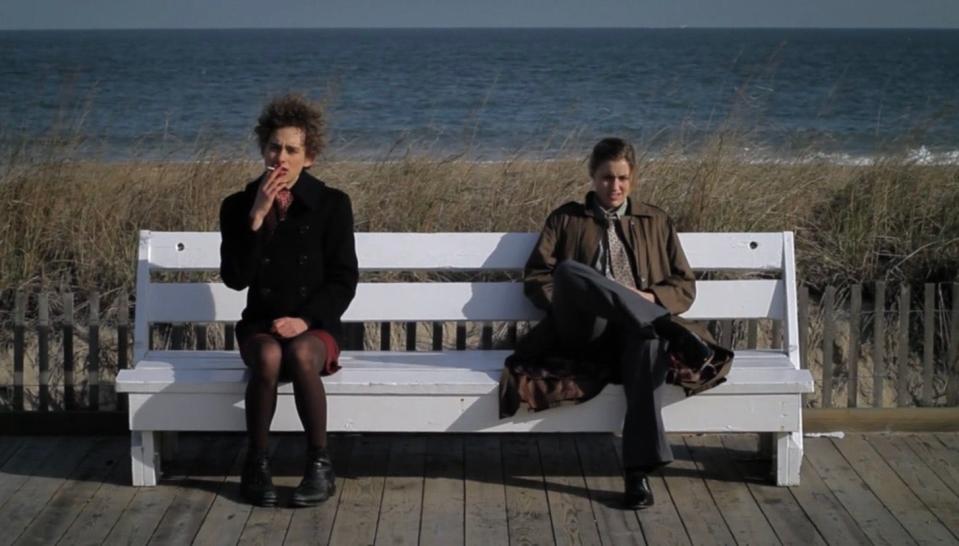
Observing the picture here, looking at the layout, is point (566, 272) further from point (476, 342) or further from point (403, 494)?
point (476, 342)

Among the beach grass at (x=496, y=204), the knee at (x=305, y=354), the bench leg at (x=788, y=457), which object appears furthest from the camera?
the beach grass at (x=496, y=204)

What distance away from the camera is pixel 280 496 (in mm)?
4375

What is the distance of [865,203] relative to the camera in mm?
7062

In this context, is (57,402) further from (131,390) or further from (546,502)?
(546,502)

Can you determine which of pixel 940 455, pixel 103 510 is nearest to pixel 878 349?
pixel 940 455

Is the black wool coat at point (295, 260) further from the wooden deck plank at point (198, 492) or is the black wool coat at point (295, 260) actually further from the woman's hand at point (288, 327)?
the wooden deck plank at point (198, 492)

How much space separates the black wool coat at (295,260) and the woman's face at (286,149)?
8cm

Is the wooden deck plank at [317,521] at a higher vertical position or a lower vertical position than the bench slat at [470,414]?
lower

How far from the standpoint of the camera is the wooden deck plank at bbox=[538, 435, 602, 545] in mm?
4059

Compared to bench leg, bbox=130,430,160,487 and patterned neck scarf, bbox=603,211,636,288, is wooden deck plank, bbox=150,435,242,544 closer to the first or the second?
bench leg, bbox=130,430,160,487

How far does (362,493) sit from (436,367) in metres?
0.49

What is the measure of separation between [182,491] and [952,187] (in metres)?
4.65

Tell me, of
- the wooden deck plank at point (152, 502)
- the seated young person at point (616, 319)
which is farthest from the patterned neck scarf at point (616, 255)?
the wooden deck plank at point (152, 502)

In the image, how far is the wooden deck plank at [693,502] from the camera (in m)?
4.05
